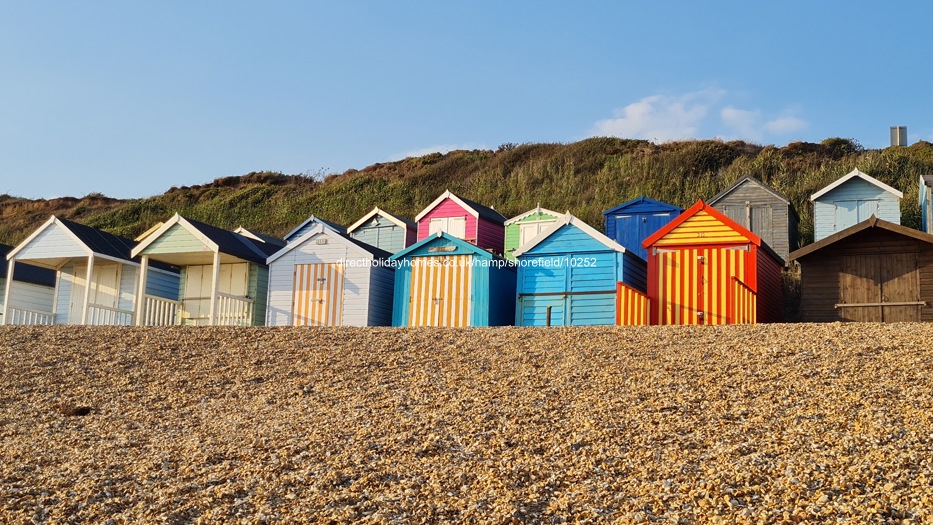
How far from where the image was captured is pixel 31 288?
29.9m

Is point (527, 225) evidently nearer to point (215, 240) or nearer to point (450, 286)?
point (450, 286)

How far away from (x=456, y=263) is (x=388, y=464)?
1282 cm

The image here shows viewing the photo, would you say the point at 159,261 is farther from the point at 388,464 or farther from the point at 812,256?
the point at 388,464

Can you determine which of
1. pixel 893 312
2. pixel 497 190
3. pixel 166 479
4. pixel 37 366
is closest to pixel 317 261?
pixel 37 366

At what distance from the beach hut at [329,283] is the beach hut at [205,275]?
148 centimetres

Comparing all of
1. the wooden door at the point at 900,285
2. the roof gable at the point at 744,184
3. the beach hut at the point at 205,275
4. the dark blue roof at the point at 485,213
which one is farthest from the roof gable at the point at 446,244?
the roof gable at the point at 744,184

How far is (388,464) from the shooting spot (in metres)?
9.66

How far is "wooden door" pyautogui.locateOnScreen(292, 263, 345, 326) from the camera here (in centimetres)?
2316

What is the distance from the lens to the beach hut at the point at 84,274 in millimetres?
25281

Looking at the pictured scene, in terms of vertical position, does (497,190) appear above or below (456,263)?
above

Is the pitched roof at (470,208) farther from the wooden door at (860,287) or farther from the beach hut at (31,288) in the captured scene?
the wooden door at (860,287)

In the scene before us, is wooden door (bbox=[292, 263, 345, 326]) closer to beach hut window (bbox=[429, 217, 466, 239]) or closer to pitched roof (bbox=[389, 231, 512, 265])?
pitched roof (bbox=[389, 231, 512, 265])

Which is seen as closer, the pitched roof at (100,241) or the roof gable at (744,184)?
the pitched roof at (100,241)

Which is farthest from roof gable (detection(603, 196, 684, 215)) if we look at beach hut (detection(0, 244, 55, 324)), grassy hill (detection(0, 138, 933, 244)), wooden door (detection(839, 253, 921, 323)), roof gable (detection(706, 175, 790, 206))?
beach hut (detection(0, 244, 55, 324))
